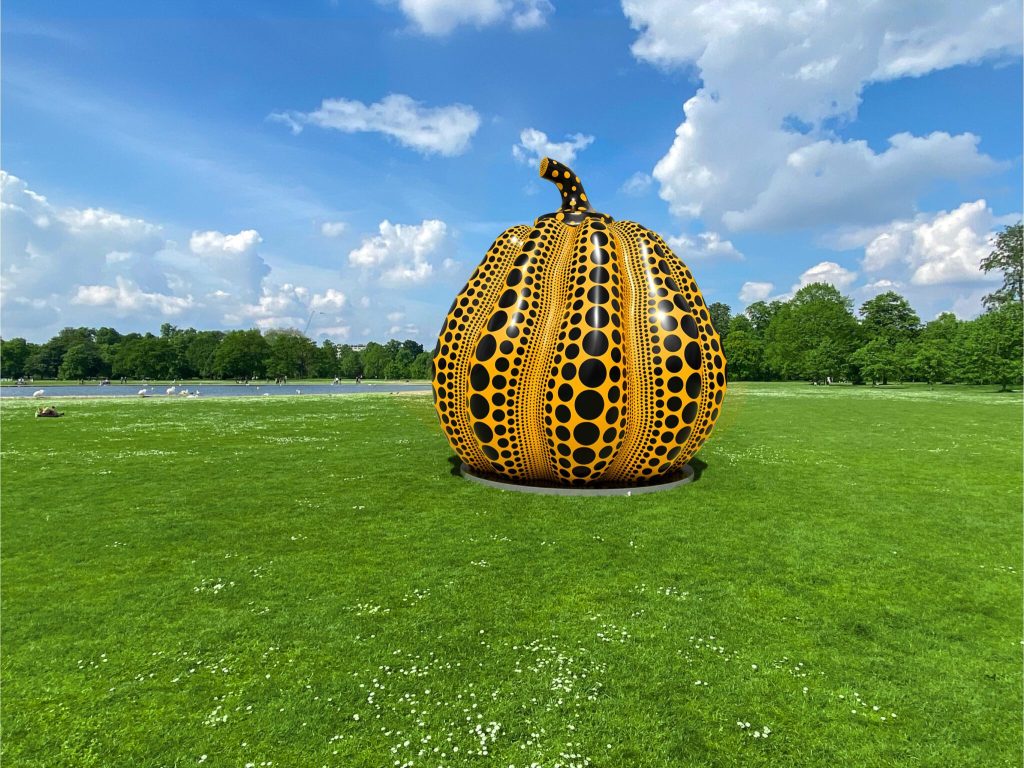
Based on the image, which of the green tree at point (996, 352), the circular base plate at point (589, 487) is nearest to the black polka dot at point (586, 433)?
the circular base plate at point (589, 487)

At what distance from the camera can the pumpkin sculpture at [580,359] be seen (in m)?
9.50

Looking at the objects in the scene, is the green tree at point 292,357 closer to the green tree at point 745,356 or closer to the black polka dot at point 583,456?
the green tree at point 745,356

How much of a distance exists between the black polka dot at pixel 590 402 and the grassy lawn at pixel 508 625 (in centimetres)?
170

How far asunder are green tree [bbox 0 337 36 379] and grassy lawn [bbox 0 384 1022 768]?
128m

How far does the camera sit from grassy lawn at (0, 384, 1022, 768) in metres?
3.77

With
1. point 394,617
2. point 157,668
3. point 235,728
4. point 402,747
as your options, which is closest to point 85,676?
point 157,668

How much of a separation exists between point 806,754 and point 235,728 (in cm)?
405

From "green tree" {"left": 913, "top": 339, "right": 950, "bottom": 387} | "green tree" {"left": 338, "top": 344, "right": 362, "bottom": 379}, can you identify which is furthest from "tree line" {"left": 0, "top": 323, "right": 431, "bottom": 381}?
"green tree" {"left": 913, "top": 339, "right": 950, "bottom": 387}

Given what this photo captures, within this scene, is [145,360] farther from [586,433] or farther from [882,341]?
[882,341]

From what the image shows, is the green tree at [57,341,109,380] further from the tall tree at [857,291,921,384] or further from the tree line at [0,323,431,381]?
the tall tree at [857,291,921,384]

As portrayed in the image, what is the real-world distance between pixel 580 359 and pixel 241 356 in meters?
107

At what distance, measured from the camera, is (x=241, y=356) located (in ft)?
333

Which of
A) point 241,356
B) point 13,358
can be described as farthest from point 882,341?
point 13,358

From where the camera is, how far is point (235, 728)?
12.6 ft
